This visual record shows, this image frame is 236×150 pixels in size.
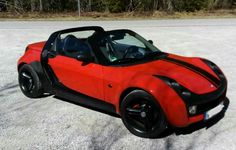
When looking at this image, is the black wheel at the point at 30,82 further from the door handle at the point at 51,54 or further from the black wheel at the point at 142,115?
the black wheel at the point at 142,115

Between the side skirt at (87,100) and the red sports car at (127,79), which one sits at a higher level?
the red sports car at (127,79)

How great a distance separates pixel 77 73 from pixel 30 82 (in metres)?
1.39

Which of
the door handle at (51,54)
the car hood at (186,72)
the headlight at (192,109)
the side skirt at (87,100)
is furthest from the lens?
the door handle at (51,54)

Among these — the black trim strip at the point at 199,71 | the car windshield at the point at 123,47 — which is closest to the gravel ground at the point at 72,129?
the black trim strip at the point at 199,71

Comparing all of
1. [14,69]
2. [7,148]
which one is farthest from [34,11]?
[7,148]

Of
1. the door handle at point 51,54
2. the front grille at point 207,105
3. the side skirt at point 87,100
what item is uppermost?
the door handle at point 51,54

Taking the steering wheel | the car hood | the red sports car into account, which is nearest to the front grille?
the red sports car

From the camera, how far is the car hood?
4621 mm

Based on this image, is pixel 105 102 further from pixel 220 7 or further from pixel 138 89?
pixel 220 7

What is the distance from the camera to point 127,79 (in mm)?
4758

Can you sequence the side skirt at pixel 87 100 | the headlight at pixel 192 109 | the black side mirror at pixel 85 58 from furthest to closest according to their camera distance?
the black side mirror at pixel 85 58 < the side skirt at pixel 87 100 < the headlight at pixel 192 109

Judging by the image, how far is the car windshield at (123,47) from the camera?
5.25 m

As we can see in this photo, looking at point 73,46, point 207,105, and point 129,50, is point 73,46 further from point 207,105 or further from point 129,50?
point 207,105

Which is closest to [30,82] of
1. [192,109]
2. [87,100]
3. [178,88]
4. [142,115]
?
[87,100]
